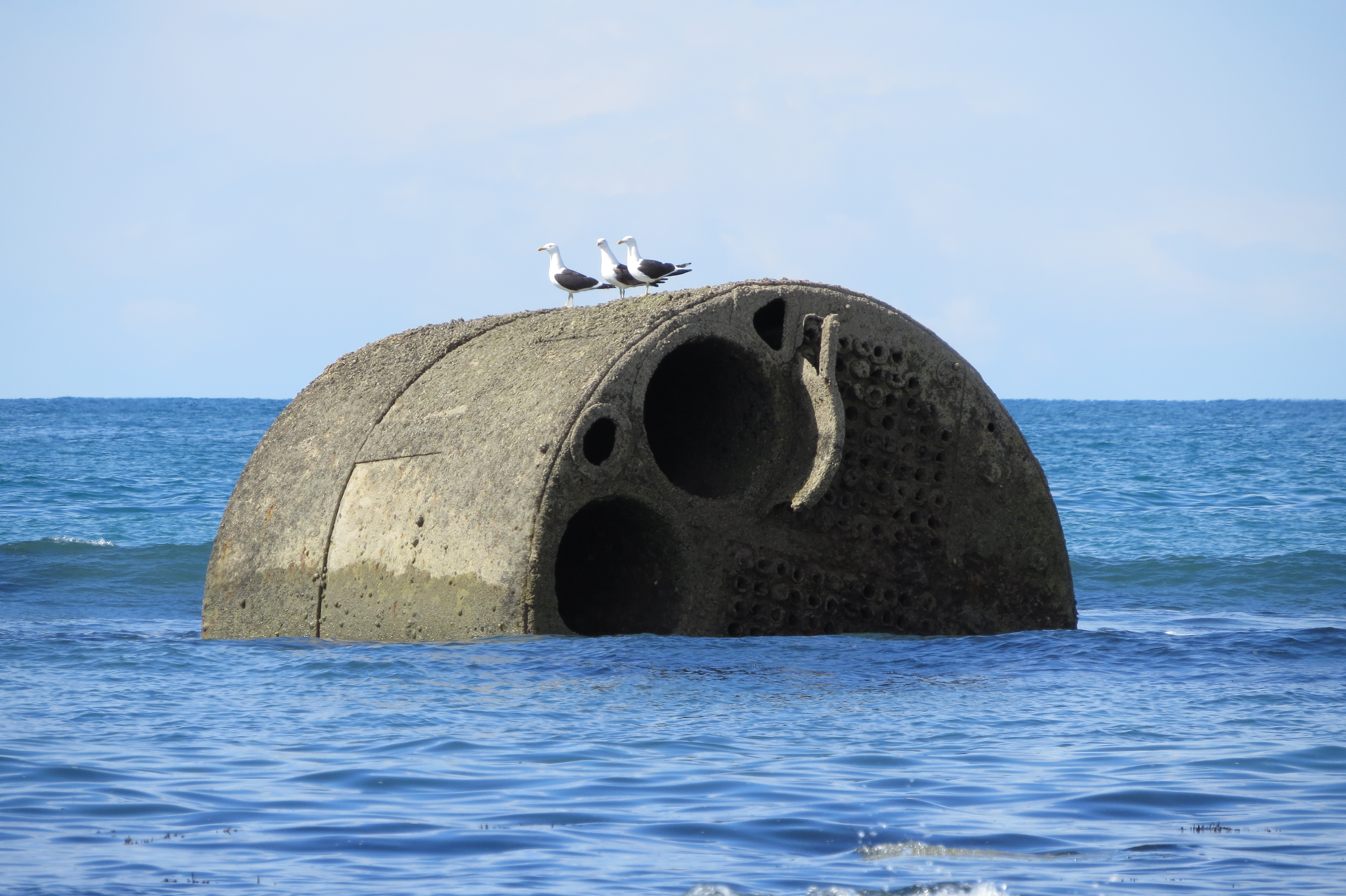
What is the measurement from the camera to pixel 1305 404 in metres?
→ 126

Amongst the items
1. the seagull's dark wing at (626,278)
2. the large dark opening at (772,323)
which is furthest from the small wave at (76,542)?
the large dark opening at (772,323)

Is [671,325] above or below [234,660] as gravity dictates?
above

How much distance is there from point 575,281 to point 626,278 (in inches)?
29.8

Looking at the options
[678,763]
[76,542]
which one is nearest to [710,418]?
[678,763]

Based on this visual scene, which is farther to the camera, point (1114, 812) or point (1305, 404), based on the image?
point (1305, 404)

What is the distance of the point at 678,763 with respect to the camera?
21.7ft

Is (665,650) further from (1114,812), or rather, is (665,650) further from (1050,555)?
(1114,812)

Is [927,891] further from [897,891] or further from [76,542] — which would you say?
[76,542]

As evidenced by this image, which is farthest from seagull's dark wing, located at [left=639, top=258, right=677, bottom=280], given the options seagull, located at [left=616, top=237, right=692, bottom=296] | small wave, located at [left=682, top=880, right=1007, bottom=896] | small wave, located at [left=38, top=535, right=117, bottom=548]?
small wave, located at [left=38, top=535, right=117, bottom=548]

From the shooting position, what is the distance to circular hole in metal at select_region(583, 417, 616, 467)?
31.1 ft

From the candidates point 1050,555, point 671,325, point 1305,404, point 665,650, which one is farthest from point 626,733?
point 1305,404

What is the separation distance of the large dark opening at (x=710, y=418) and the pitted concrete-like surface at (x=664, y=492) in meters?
0.02

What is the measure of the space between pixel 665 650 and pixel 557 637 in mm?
688

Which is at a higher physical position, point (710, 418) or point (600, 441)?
point (710, 418)
